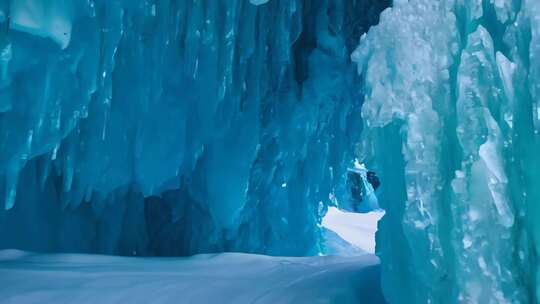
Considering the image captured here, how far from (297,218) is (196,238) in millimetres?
1728

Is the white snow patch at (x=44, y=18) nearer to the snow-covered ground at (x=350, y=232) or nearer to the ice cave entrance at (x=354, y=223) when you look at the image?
the ice cave entrance at (x=354, y=223)

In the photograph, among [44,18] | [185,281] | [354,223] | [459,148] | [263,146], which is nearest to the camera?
[459,148]

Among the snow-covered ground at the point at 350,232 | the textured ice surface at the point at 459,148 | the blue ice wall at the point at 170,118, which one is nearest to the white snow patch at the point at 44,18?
the blue ice wall at the point at 170,118

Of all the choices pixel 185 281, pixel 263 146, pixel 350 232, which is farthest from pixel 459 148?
pixel 350 232

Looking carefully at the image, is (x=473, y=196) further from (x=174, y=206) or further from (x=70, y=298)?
(x=174, y=206)

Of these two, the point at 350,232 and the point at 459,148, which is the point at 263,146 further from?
the point at 350,232

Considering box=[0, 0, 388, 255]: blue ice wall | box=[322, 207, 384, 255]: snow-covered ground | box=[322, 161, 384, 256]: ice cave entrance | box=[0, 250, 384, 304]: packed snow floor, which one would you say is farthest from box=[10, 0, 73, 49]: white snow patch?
box=[322, 207, 384, 255]: snow-covered ground

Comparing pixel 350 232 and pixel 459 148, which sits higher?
pixel 459 148

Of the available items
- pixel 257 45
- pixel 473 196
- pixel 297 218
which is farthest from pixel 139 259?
pixel 473 196

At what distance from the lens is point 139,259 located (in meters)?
5.34

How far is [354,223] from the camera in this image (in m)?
15.6

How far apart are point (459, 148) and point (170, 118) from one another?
3.67m

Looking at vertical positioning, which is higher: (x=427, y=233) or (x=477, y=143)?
(x=477, y=143)

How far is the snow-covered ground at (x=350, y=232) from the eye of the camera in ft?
38.6
